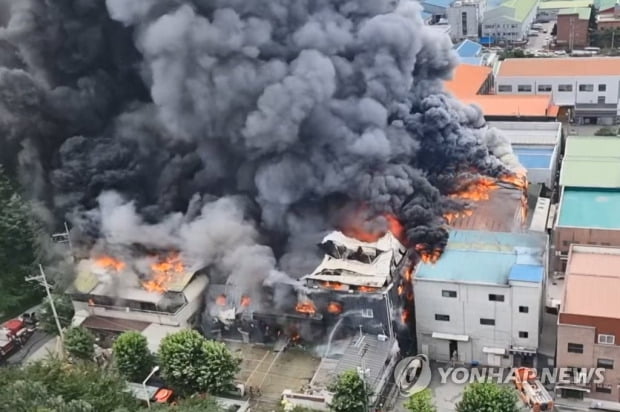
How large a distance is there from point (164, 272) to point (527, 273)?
1411 centimetres

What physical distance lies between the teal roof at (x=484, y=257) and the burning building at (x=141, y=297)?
9062 millimetres

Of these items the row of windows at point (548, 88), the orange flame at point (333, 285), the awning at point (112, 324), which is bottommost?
the row of windows at point (548, 88)

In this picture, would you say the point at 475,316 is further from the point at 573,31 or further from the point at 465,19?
the point at 465,19

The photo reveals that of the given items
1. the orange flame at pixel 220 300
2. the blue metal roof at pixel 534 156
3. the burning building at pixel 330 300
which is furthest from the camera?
the blue metal roof at pixel 534 156

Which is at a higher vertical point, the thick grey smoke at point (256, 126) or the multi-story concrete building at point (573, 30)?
the thick grey smoke at point (256, 126)

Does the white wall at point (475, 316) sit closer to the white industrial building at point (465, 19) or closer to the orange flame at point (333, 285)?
the orange flame at point (333, 285)

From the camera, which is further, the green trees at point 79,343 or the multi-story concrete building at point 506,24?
the multi-story concrete building at point 506,24

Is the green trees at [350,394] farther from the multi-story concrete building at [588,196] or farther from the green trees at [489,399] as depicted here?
the multi-story concrete building at [588,196]

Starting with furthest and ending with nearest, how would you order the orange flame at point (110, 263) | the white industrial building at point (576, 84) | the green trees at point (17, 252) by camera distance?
the white industrial building at point (576, 84)
the green trees at point (17, 252)
the orange flame at point (110, 263)

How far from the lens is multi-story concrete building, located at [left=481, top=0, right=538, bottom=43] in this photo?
67.4 m

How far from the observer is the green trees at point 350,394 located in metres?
21.7

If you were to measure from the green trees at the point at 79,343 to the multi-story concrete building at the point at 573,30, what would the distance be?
168 ft

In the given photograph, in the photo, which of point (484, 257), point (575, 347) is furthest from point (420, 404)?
point (484, 257)

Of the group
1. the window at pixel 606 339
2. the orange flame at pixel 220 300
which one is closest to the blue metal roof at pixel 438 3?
the orange flame at pixel 220 300
